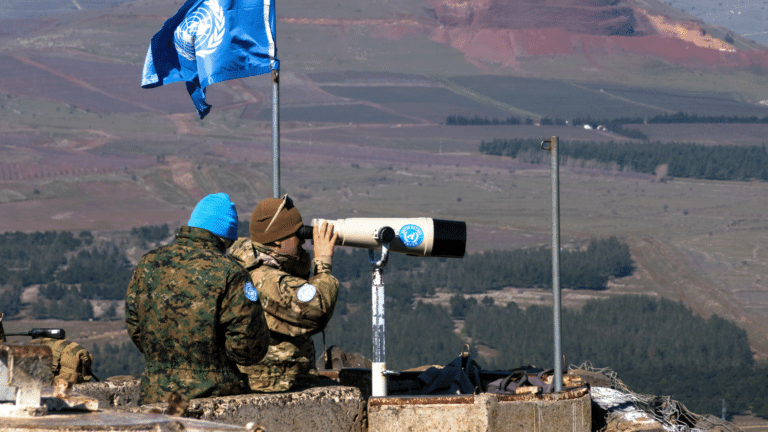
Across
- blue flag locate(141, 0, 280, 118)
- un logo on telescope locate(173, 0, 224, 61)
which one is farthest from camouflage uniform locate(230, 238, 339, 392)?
un logo on telescope locate(173, 0, 224, 61)

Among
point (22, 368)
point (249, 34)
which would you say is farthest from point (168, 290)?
Answer: point (249, 34)

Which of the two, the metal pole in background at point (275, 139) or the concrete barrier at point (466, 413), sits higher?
the metal pole in background at point (275, 139)

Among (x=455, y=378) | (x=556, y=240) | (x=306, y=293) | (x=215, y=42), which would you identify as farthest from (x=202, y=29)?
(x=306, y=293)

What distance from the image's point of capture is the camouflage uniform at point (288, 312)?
9320mm

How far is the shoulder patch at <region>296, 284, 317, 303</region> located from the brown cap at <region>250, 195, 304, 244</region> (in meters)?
0.73

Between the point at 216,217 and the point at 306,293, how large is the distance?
90cm

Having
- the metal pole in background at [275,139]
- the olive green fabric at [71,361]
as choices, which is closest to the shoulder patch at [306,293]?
the olive green fabric at [71,361]

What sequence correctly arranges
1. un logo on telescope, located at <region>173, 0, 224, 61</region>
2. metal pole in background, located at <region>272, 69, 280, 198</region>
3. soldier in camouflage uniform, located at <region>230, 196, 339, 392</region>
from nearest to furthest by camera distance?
soldier in camouflage uniform, located at <region>230, 196, 339, 392</region> < metal pole in background, located at <region>272, 69, 280, 198</region> < un logo on telescope, located at <region>173, 0, 224, 61</region>

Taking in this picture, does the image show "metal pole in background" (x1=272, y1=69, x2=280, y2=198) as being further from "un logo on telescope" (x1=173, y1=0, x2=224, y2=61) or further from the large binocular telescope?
the large binocular telescope

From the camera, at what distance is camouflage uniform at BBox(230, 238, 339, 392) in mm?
9320

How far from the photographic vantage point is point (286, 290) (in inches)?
375

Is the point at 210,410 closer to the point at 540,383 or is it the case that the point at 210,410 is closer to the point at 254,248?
the point at 254,248

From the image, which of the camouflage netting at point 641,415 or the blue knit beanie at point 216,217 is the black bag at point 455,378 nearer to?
the camouflage netting at point 641,415

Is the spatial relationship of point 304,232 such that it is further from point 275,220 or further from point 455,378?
point 455,378
